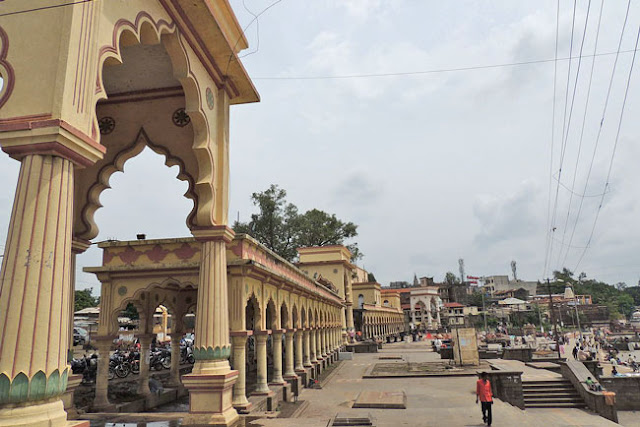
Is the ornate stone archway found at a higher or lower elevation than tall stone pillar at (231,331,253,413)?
higher

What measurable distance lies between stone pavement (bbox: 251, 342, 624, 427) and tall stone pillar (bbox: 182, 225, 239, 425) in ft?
5.44

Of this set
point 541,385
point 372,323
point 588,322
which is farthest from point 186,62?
point 588,322

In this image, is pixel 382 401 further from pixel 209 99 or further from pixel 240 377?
pixel 209 99

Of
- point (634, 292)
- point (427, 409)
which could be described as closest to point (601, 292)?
point (634, 292)

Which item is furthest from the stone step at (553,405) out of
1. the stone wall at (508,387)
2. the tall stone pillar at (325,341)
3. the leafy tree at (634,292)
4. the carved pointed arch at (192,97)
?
the leafy tree at (634,292)

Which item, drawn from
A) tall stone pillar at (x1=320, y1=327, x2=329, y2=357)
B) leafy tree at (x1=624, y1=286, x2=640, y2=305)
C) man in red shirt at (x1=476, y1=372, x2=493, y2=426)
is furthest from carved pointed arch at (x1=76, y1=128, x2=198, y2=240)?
leafy tree at (x1=624, y1=286, x2=640, y2=305)

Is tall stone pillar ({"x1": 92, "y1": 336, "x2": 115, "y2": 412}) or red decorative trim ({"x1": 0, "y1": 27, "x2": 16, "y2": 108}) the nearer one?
red decorative trim ({"x1": 0, "y1": 27, "x2": 16, "y2": 108})

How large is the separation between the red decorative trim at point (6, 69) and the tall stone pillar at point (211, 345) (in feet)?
14.2

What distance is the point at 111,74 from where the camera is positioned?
880 cm

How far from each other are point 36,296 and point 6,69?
2342mm

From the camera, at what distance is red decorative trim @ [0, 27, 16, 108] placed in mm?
4250

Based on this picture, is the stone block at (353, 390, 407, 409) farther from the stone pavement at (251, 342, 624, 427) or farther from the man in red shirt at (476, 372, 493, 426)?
the man in red shirt at (476, 372, 493, 426)

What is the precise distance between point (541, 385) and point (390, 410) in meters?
9.07

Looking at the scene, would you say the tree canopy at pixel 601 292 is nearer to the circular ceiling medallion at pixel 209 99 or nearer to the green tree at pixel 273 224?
the green tree at pixel 273 224
